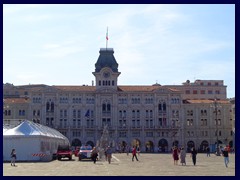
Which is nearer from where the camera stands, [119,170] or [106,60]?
[119,170]

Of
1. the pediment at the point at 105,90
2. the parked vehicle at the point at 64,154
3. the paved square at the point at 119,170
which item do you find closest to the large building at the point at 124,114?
the pediment at the point at 105,90

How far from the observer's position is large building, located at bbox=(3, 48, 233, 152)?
10275 cm

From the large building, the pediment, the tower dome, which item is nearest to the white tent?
the large building

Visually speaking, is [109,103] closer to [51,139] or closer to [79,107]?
[79,107]

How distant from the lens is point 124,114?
343ft

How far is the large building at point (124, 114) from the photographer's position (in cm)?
10275

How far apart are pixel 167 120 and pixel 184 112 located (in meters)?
5.21

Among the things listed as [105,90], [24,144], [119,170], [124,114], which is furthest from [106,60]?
[119,170]

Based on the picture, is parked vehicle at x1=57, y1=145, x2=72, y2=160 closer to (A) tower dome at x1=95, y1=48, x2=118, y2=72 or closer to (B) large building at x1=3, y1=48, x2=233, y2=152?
(B) large building at x1=3, y1=48, x2=233, y2=152

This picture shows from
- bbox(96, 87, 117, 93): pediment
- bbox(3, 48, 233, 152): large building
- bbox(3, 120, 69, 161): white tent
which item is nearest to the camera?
bbox(3, 120, 69, 161): white tent

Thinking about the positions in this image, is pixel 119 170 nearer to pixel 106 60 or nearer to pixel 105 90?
pixel 105 90

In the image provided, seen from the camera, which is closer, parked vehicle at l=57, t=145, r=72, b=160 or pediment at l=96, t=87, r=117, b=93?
parked vehicle at l=57, t=145, r=72, b=160
